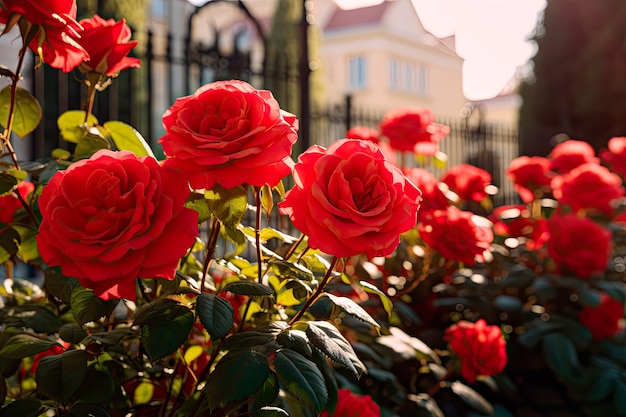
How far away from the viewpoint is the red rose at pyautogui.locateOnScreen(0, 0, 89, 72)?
938mm

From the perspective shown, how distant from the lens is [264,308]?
3.86ft

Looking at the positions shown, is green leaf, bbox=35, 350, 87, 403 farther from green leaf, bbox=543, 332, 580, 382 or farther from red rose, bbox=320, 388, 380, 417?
green leaf, bbox=543, 332, 580, 382

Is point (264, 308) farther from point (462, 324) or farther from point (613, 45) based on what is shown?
point (613, 45)

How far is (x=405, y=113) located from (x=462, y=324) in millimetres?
900

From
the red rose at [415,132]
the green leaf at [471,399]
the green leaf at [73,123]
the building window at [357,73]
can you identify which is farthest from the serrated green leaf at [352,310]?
the building window at [357,73]

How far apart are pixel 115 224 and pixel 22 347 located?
0.32 m

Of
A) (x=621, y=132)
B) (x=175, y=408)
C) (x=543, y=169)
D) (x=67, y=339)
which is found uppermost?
(x=621, y=132)

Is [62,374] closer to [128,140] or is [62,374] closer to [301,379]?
[301,379]

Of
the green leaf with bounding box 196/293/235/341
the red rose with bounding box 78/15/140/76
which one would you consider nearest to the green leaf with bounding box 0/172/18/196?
the red rose with bounding box 78/15/140/76

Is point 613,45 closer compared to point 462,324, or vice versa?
point 462,324

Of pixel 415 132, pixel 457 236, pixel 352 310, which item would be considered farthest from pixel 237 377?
pixel 415 132

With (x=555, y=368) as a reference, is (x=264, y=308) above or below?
above

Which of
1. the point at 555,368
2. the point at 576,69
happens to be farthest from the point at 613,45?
the point at 555,368

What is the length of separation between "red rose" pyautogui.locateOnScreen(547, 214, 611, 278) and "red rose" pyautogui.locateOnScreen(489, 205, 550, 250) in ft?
1.04
